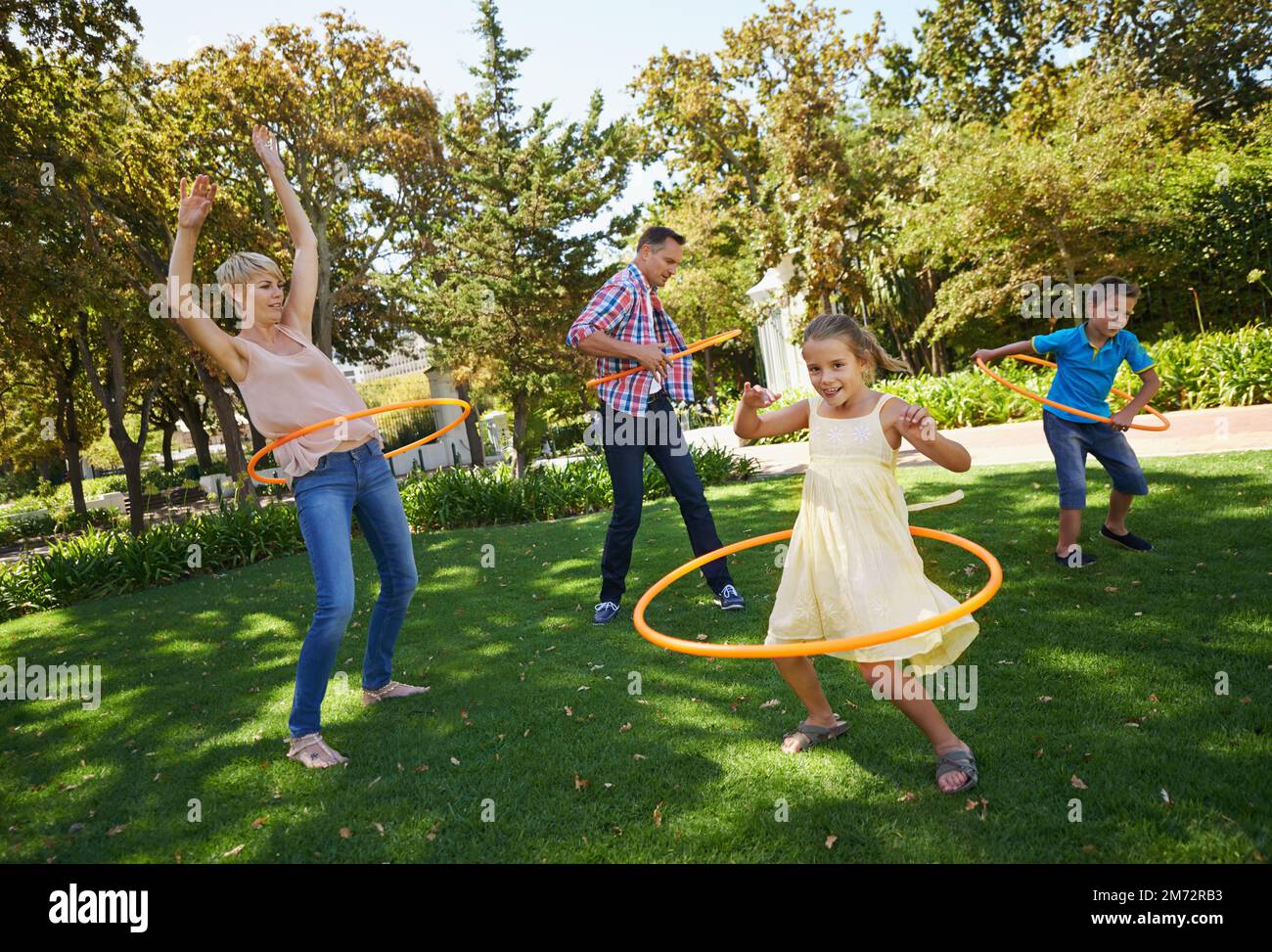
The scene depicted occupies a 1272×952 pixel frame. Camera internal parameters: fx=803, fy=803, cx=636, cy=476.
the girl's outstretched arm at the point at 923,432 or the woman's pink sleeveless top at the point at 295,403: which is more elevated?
the woman's pink sleeveless top at the point at 295,403

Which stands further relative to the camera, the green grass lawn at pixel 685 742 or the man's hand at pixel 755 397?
the man's hand at pixel 755 397

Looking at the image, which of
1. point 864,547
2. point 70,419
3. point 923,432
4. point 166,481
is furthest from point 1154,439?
point 166,481

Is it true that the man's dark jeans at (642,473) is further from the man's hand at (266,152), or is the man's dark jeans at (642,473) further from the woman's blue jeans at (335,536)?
the man's hand at (266,152)

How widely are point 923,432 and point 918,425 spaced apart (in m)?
0.03

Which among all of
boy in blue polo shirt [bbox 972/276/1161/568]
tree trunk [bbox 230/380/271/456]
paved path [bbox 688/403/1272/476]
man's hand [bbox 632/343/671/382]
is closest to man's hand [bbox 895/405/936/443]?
man's hand [bbox 632/343/671/382]

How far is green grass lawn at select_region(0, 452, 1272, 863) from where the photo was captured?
2660 mm

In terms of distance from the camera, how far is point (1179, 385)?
11414 millimetres

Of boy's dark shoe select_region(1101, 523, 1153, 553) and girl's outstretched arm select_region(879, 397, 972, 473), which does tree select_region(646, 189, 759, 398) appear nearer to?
boy's dark shoe select_region(1101, 523, 1153, 553)

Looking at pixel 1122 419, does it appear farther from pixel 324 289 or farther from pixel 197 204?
pixel 324 289

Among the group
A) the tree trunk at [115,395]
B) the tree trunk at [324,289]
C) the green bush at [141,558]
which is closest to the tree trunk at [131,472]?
the tree trunk at [115,395]

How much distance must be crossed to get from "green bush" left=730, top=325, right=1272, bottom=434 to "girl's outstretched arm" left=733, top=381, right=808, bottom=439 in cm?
689

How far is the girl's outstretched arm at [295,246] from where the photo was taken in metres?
3.64

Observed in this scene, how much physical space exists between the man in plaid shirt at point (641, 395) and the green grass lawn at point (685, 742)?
0.66 metres
